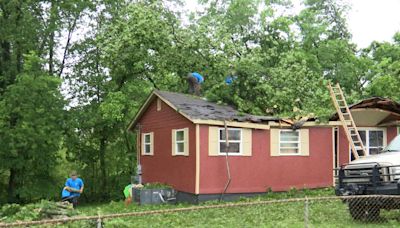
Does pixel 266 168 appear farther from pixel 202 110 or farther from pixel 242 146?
pixel 202 110

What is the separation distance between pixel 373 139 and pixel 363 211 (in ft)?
32.5

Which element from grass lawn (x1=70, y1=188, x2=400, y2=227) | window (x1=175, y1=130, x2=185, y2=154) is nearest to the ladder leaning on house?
grass lawn (x1=70, y1=188, x2=400, y2=227)

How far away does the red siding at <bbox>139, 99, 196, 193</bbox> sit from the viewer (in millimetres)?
16422

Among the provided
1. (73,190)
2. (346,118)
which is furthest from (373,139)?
(73,190)

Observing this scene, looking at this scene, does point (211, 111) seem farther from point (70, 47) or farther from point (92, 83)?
point (70, 47)

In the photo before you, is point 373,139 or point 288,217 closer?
point 288,217

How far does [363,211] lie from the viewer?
10.7m

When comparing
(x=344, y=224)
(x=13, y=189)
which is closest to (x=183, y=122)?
(x=344, y=224)

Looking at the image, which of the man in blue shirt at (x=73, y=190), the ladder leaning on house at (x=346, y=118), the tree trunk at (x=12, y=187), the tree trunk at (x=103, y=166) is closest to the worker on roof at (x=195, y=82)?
the ladder leaning on house at (x=346, y=118)

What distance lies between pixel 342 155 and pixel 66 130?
1519 cm

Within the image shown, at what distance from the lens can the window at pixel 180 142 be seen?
16.8 metres

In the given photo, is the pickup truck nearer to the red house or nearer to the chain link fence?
the chain link fence

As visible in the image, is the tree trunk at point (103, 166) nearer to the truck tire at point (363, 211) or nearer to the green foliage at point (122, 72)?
the green foliage at point (122, 72)

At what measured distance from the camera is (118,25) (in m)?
23.5
